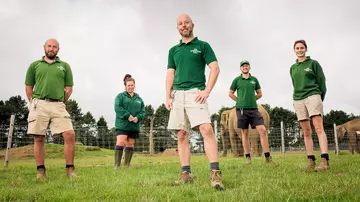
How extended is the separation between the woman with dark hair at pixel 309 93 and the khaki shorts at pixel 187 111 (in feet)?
8.59

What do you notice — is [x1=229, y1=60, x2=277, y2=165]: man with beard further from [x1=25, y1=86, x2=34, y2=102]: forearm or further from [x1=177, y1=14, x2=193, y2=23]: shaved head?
[x1=25, y1=86, x2=34, y2=102]: forearm

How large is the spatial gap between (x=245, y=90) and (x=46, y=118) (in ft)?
14.6

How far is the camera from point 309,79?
5977mm

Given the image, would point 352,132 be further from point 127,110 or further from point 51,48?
point 51,48

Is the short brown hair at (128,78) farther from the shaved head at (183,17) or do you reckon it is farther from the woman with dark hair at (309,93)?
the shaved head at (183,17)

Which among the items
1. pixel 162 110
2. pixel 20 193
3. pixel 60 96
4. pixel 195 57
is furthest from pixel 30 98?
pixel 162 110

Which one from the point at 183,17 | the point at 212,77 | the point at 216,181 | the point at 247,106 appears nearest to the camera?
the point at 216,181

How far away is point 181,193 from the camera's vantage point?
3305 mm

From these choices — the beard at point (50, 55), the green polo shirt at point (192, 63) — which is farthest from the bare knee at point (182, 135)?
the beard at point (50, 55)

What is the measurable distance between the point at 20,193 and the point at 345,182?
11.5 ft

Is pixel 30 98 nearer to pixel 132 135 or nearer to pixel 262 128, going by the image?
pixel 132 135

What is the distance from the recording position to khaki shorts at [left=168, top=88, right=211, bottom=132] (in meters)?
4.12

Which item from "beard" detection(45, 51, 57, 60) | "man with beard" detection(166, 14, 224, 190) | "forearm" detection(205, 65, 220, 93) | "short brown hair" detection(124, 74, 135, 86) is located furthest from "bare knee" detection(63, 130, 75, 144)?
"forearm" detection(205, 65, 220, 93)

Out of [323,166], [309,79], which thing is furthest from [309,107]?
[323,166]
